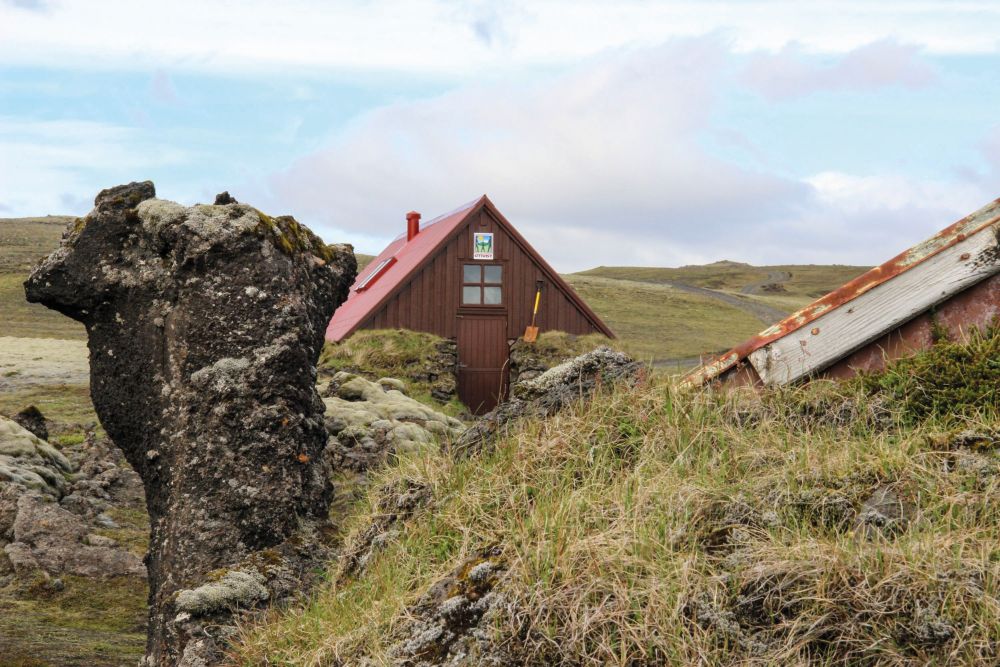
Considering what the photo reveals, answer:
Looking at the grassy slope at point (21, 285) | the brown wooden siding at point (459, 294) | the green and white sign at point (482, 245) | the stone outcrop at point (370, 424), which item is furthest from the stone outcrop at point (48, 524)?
the green and white sign at point (482, 245)

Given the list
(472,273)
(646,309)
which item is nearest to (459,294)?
(472,273)

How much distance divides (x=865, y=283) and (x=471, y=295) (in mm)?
25533

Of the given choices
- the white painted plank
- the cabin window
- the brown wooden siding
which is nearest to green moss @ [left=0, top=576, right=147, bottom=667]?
the white painted plank

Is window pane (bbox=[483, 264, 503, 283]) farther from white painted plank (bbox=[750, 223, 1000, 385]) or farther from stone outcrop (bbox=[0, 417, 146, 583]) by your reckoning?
white painted plank (bbox=[750, 223, 1000, 385])

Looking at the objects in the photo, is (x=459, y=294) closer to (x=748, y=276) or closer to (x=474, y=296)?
(x=474, y=296)

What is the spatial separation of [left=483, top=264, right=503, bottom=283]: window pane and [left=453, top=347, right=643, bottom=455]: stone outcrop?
79.6 feet

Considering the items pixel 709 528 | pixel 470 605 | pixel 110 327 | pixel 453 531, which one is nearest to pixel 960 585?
pixel 709 528

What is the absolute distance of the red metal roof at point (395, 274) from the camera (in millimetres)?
31062

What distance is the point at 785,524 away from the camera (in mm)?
5027

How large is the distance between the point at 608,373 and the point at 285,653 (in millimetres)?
3018

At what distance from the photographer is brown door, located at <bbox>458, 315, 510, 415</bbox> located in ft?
103

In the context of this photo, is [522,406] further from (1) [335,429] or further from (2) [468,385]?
(2) [468,385]

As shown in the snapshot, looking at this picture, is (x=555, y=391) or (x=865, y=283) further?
(x=555, y=391)

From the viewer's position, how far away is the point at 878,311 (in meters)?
6.67
